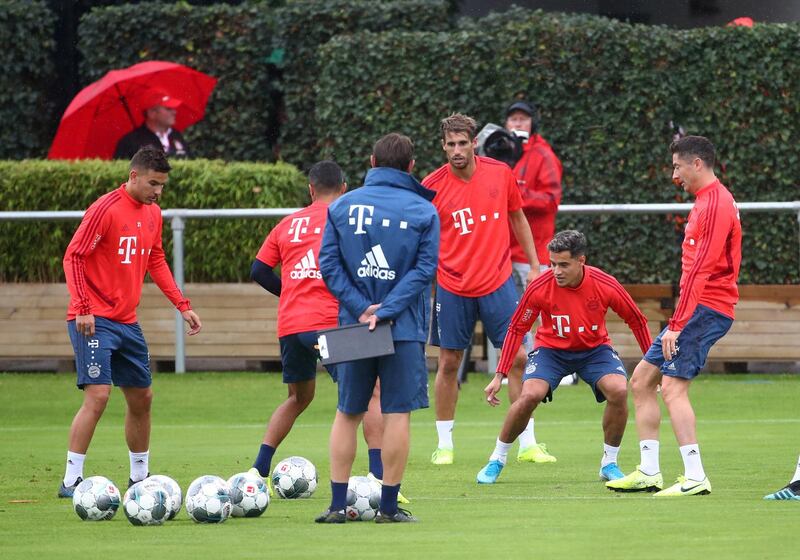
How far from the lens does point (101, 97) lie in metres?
18.1

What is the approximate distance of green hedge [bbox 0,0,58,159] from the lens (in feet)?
65.2

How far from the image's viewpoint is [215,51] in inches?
782

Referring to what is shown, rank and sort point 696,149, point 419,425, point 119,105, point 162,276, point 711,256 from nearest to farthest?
point 711,256 → point 696,149 → point 162,276 → point 419,425 → point 119,105

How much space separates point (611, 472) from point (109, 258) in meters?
3.33

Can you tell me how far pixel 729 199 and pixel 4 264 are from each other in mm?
10089

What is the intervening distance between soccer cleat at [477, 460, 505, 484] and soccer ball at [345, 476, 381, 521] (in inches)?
70.6

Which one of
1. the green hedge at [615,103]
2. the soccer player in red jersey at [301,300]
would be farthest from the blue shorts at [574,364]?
the green hedge at [615,103]

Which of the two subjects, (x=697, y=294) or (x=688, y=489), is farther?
(x=688, y=489)

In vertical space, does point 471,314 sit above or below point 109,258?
below

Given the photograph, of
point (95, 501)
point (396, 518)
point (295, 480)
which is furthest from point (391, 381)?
point (95, 501)

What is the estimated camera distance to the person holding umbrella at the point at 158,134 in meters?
17.8

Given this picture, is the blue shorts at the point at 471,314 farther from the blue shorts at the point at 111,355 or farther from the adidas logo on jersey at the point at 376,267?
the adidas logo on jersey at the point at 376,267

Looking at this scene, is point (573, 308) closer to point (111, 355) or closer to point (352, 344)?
point (352, 344)

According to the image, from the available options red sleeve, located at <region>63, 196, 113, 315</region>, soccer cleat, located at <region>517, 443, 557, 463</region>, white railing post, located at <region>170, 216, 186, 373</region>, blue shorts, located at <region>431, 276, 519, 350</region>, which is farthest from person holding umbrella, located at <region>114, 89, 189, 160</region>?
red sleeve, located at <region>63, 196, 113, 315</region>
